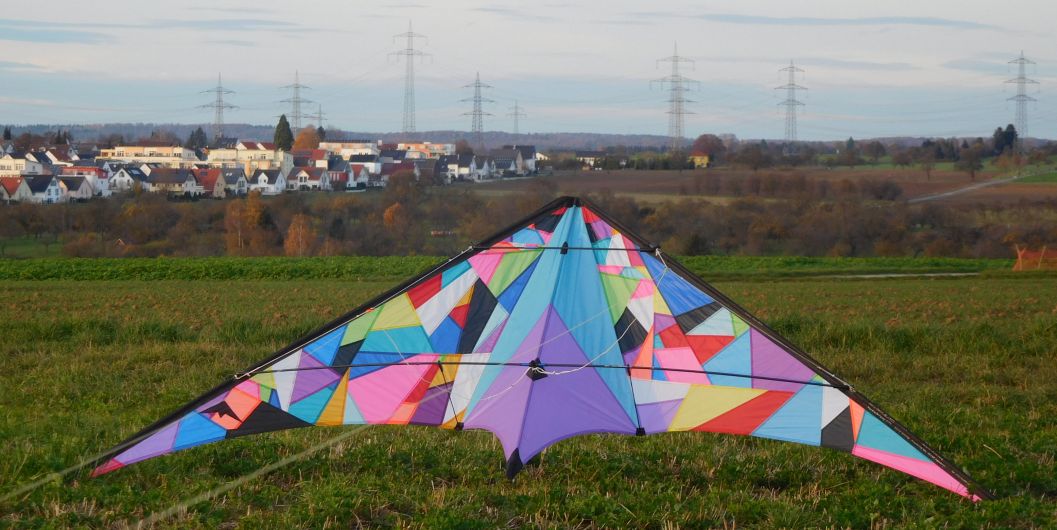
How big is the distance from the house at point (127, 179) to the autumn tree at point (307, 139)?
30.8 m

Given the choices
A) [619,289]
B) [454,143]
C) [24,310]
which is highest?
[454,143]

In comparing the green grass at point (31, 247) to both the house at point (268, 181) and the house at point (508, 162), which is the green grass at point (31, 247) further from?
the house at point (508, 162)

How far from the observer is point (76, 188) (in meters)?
83.0

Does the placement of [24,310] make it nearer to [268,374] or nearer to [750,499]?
[268,374]

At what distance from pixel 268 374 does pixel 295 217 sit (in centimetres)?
6044

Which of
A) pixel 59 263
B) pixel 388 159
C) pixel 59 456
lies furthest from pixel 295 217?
pixel 59 456

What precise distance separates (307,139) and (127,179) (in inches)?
1736

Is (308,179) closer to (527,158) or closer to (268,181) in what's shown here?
(268,181)

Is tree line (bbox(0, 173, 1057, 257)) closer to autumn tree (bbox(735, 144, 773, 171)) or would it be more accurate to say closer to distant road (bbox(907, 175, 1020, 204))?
distant road (bbox(907, 175, 1020, 204))

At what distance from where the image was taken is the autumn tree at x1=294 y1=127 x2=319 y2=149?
13100 cm

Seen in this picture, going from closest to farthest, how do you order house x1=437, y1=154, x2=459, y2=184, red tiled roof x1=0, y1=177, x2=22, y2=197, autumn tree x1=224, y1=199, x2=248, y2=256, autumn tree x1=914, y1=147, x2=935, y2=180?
autumn tree x1=224, y1=199, x2=248, y2=256, red tiled roof x1=0, y1=177, x2=22, y2=197, house x1=437, y1=154, x2=459, y2=184, autumn tree x1=914, y1=147, x2=935, y2=180

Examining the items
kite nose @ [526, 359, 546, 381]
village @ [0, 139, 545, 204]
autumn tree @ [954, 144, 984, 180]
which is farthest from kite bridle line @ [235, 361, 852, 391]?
autumn tree @ [954, 144, 984, 180]

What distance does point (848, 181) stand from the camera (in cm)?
7781

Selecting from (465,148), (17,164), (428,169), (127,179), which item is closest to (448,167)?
(428,169)
